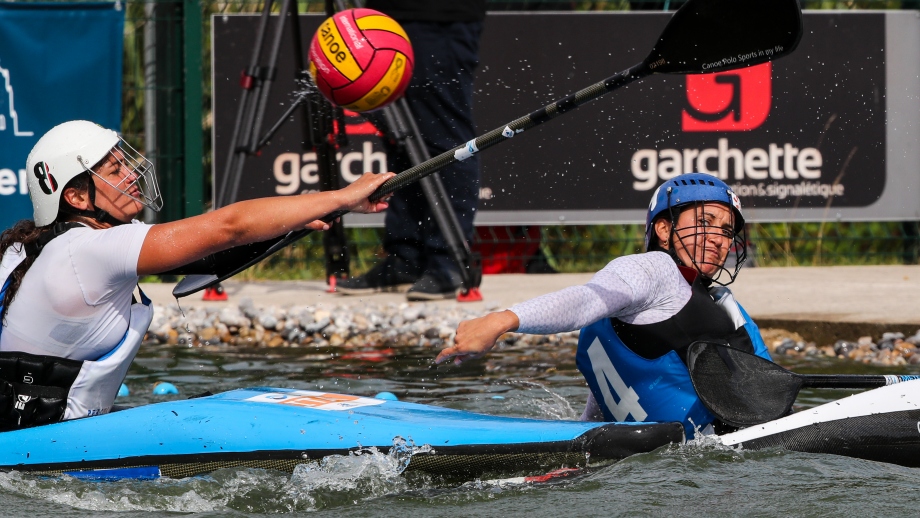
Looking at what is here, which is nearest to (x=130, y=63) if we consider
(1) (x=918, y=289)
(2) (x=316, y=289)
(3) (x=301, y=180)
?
(3) (x=301, y=180)

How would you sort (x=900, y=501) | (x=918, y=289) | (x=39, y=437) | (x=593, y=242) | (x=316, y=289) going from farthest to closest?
(x=593, y=242), (x=316, y=289), (x=918, y=289), (x=39, y=437), (x=900, y=501)

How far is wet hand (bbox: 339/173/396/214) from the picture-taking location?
3898 millimetres

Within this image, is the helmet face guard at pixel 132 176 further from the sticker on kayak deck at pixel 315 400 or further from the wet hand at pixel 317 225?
the sticker on kayak deck at pixel 315 400

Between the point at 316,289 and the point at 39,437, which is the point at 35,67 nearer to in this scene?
the point at 316,289

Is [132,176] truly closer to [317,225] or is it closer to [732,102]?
[317,225]

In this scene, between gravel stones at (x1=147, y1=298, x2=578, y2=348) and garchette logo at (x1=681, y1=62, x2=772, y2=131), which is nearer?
gravel stones at (x1=147, y1=298, x2=578, y2=348)

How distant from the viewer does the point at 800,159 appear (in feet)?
30.3

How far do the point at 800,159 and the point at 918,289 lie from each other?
1521mm

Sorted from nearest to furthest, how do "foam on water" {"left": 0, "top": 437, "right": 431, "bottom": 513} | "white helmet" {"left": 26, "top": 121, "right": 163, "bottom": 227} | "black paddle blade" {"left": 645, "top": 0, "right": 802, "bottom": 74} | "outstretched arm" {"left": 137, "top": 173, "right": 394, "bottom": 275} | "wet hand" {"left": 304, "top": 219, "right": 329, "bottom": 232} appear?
"foam on water" {"left": 0, "top": 437, "right": 431, "bottom": 513} < "outstretched arm" {"left": 137, "top": 173, "right": 394, "bottom": 275} < "wet hand" {"left": 304, "top": 219, "right": 329, "bottom": 232} < "white helmet" {"left": 26, "top": 121, "right": 163, "bottom": 227} < "black paddle blade" {"left": 645, "top": 0, "right": 802, "bottom": 74}

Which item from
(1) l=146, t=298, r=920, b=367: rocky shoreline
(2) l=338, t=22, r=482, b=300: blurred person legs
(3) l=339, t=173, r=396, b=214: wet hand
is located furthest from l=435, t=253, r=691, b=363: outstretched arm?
(2) l=338, t=22, r=482, b=300: blurred person legs

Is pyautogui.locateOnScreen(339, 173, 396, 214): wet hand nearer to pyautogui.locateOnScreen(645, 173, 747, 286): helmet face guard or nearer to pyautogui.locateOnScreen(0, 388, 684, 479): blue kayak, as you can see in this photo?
pyautogui.locateOnScreen(0, 388, 684, 479): blue kayak

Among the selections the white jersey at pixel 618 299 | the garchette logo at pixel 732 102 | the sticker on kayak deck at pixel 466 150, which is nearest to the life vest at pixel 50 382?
the sticker on kayak deck at pixel 466 150

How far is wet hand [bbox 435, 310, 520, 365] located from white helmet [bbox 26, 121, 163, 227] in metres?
1.26

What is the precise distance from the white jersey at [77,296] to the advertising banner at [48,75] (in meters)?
4.97
